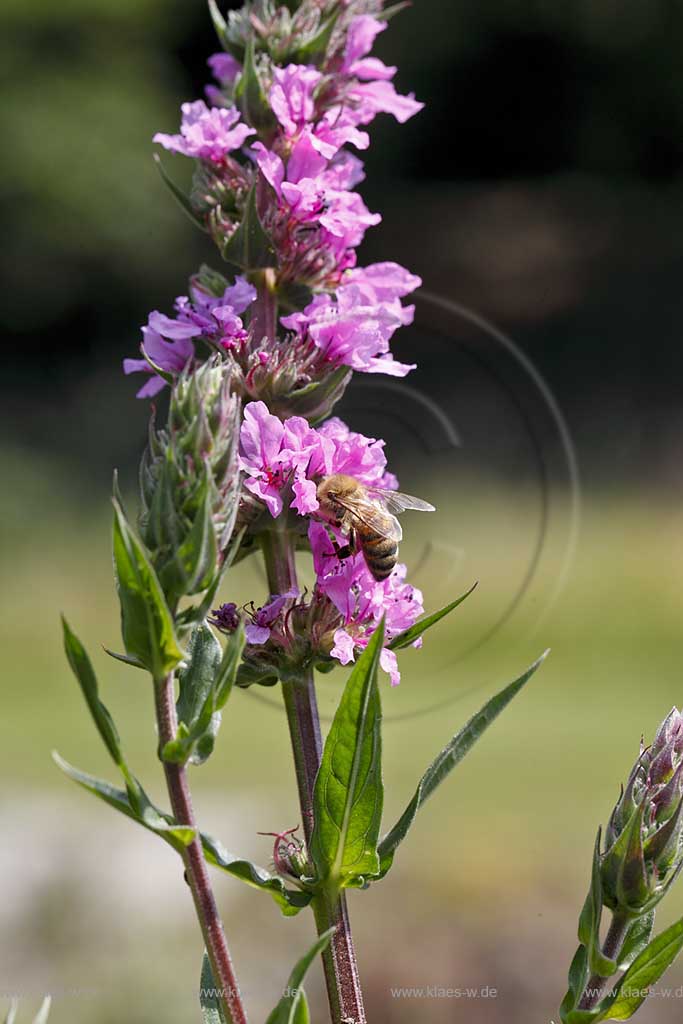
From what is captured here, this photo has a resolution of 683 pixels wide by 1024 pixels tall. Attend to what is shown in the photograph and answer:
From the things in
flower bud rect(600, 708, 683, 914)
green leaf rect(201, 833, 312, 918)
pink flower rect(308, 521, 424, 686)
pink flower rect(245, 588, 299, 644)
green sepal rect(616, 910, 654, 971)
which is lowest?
green leaf rect(201, 833, 312, 918)

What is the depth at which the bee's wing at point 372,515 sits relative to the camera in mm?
1326

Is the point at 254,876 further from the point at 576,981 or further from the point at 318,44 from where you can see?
the point at 318,44

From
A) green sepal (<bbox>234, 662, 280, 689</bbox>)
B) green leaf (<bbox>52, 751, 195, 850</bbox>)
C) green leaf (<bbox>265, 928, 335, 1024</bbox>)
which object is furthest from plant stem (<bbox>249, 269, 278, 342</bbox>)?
green leaf (<bbox>265, 928, 335, 1024</bbox>)

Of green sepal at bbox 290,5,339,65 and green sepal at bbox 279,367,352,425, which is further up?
green sepal at bbox 290,5,339,65

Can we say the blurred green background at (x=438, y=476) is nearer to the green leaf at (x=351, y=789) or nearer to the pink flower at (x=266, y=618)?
the pink flower at (x=266, y=618)

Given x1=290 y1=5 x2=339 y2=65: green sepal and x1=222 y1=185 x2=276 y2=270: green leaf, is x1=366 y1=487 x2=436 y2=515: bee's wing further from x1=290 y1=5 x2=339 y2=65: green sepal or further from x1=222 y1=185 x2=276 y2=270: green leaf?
x1=290 y1=5 x2=339 y2=65: green sepal

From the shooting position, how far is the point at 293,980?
3.19 feet

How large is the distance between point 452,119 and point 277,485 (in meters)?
15.5

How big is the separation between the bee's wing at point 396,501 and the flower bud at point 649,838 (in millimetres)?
404

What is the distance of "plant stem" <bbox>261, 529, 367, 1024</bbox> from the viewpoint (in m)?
1.17

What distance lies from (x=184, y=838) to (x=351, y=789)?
19cm

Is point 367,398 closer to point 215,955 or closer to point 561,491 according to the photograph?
point 215,955

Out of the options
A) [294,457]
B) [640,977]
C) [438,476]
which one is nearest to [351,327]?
[294,457]

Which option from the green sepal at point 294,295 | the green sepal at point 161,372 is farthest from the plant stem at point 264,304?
the green sepal at point 161,372
